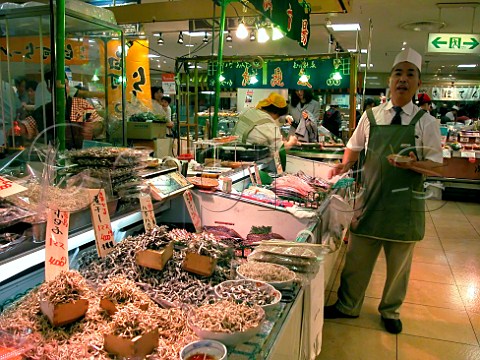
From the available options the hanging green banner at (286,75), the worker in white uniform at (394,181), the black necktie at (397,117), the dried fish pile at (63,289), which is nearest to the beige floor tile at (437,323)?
the worker in white uniform at (394,181)

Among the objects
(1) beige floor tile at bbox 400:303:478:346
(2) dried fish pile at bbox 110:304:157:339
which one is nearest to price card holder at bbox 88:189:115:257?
(2) dried fish pile at bbox 110:304:157:339

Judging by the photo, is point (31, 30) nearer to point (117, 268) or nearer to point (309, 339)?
point (117, 268)

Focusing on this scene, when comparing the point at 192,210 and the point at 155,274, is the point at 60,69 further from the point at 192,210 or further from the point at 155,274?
the point at 155,274

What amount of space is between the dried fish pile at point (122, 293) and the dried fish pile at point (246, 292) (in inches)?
12.9

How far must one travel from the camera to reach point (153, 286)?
1.85 m

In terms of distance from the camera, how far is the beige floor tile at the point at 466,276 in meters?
4.70

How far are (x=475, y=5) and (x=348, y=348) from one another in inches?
350

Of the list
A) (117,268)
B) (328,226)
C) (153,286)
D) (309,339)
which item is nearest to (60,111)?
(117,268)

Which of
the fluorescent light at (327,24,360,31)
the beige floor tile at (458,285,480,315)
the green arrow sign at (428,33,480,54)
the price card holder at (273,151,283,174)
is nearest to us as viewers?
the beige floor tile at (458,285,480,315)

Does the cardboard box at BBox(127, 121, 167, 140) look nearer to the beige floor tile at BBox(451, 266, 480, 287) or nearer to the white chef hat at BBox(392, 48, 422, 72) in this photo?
the white chef hat at BBox(392, 48, 422, 72)

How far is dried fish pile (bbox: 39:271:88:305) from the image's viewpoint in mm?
1497

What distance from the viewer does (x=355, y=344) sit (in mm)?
3434

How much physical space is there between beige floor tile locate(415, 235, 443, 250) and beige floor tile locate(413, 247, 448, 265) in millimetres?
123

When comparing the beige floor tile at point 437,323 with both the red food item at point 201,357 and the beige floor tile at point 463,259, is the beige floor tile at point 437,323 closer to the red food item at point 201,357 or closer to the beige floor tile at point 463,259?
the beige floor tile at point 463,259
